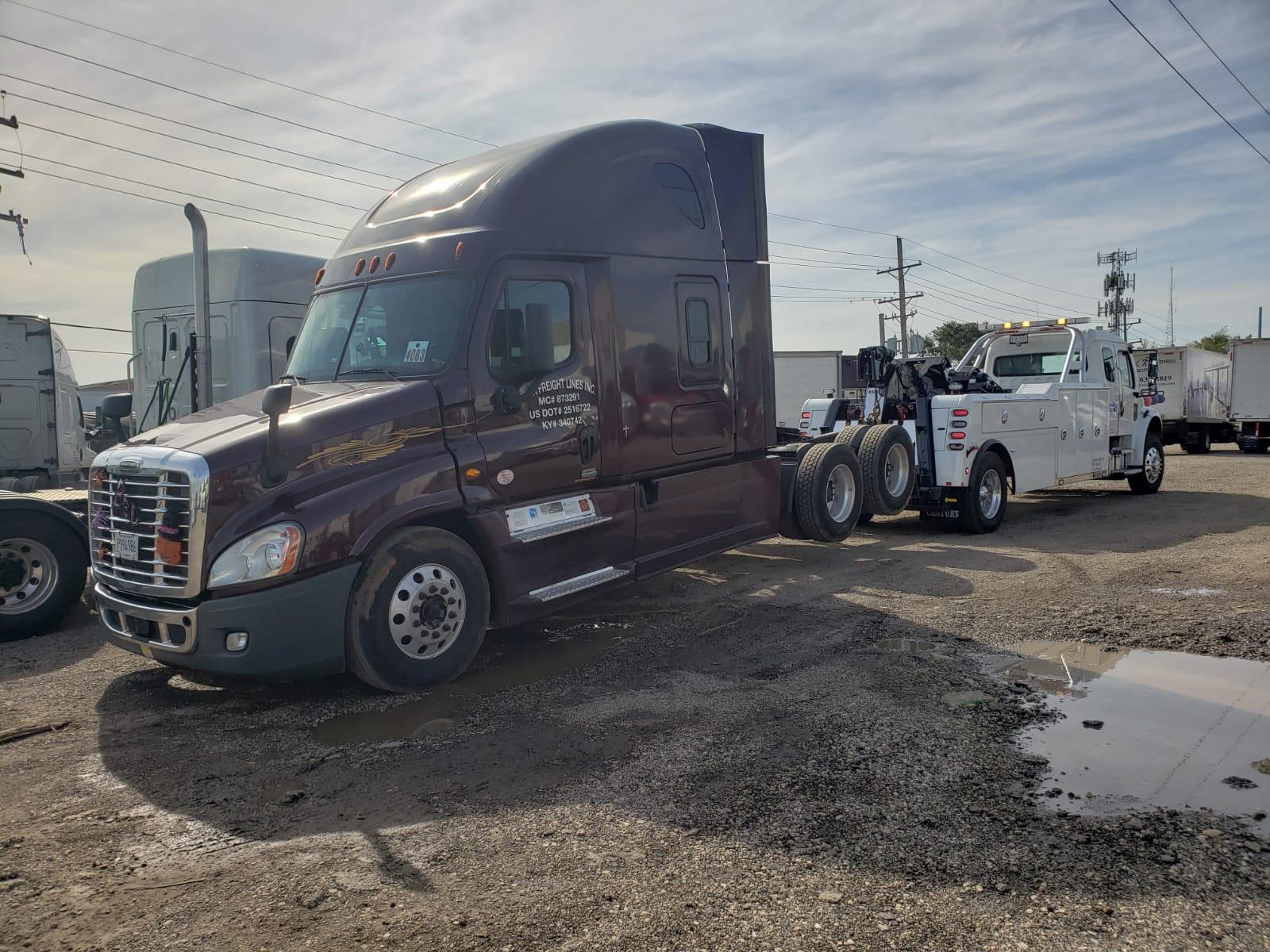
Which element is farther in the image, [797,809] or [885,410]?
[885,410]

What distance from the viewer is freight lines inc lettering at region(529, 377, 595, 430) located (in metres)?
6.23

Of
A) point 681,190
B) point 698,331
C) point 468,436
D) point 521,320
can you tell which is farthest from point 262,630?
point 681,190

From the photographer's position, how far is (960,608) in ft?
23.8

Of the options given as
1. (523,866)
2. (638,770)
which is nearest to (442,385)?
(638,770)

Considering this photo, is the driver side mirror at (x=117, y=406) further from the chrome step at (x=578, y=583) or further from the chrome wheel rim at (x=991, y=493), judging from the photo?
the chrome wheel rim at (x=991, y=493)

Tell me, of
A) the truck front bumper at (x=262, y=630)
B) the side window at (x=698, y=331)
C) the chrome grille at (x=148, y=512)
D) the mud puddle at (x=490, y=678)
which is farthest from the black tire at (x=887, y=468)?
the chrome grille at (x=148, y=512)

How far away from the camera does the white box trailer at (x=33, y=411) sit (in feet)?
33.6

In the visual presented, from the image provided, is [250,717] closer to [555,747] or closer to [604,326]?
[555,747]

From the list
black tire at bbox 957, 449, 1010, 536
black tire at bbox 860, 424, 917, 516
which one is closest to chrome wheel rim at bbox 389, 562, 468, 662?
black tire at bbox 860, 424, 917, 516

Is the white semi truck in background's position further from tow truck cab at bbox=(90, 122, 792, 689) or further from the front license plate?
the front license plate

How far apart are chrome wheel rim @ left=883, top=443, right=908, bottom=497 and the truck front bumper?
7173 mm

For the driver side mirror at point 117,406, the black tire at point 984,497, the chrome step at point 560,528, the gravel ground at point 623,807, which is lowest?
the gravel ground at point 623,807

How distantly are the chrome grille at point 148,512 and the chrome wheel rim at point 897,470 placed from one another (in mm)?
7788

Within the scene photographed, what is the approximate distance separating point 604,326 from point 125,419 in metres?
9.10
